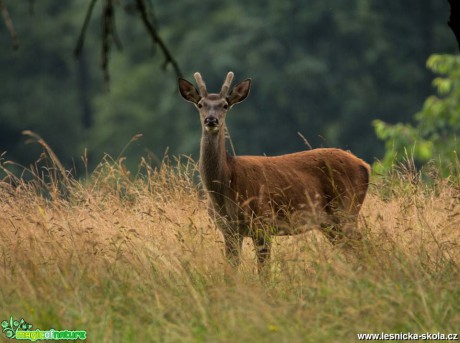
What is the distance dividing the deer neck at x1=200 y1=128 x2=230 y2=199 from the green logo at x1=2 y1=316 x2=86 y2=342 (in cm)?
286

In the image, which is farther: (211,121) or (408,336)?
(211,121)

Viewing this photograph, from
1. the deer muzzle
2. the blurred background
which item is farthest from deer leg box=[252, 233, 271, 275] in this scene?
the blurred background

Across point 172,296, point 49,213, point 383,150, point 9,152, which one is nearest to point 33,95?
point 9,152

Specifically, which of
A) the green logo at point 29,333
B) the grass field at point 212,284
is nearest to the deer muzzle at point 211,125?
the grass field at point 212,284

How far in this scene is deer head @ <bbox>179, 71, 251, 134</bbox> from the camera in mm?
9164

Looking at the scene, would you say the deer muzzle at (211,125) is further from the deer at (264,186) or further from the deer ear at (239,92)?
the deer ear at (239,92)

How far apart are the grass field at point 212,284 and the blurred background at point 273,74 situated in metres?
24.5

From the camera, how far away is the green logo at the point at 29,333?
20.1ft

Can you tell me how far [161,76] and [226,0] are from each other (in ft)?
11.9

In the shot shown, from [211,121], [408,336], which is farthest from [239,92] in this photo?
[408,336]

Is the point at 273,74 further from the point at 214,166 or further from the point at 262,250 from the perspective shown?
the point at 262,250

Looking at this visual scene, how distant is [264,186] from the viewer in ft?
30.0

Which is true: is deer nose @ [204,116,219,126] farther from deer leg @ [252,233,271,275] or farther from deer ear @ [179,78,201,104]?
deer leg @ [252,233,271,275]

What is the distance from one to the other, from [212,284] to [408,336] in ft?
4.72
